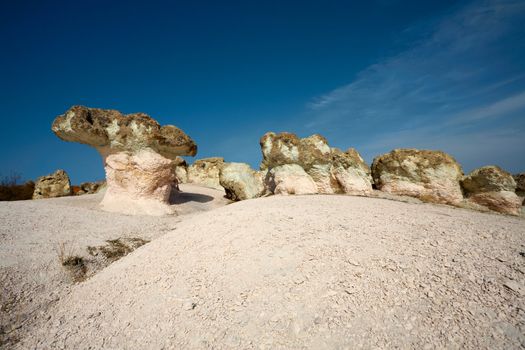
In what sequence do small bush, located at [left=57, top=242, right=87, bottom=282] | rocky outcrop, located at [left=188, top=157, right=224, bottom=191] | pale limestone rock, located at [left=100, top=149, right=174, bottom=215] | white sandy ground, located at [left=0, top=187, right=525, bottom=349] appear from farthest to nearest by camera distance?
rocky outcrop, located at [left=188, top=157, right=224, bottom=191] < pale limestone rock, located at [left=100, top=149, right=174, bottom=215] < small bush, located at [left=57, top=242, right=87, bottom=282] < white sandy ground, located at [left=0, top=187, right=525, bottom=349]

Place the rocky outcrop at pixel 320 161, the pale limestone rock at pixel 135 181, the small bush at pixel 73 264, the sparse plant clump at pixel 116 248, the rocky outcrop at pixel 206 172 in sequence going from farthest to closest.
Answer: the rocky outcrop at pixel 206 172 < the pale limestone rock at pixel 135 181 < the rocky outcrop at pixel 320 161 < the sparse plant clump at pixel 116 248 < the small bush at pixel 73 264

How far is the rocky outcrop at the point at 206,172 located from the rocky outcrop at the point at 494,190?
13.6 metres

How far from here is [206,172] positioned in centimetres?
1862

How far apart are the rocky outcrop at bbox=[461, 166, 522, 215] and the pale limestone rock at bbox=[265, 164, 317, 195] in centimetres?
468

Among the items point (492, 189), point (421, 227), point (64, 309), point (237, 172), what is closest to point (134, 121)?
point (237, 172)

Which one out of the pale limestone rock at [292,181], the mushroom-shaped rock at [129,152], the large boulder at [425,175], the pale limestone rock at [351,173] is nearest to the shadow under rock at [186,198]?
the mushroom-shaped rock at [129,152]

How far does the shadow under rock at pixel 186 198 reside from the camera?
1144 centimetres

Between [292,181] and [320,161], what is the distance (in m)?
1.14

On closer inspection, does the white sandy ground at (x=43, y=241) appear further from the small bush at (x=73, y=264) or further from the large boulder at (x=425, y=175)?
the large boulder at (x=425, y=175)

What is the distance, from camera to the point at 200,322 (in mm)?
2678

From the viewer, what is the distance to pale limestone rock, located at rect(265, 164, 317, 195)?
27.0 ft

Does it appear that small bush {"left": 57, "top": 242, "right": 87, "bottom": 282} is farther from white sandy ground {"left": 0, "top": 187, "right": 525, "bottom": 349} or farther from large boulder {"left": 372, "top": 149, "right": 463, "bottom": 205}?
large boulder {"left": 372, "top": 149, "right": 463, "bottom": 205}

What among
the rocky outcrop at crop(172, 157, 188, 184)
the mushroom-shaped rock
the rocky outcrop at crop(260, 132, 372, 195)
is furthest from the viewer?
the rocky outcrop at crop(172, 157, 188, 184)


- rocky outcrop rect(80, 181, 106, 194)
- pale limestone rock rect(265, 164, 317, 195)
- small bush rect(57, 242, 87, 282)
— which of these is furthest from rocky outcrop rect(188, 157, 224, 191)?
small bush rect(57, 242, 87, 282)
